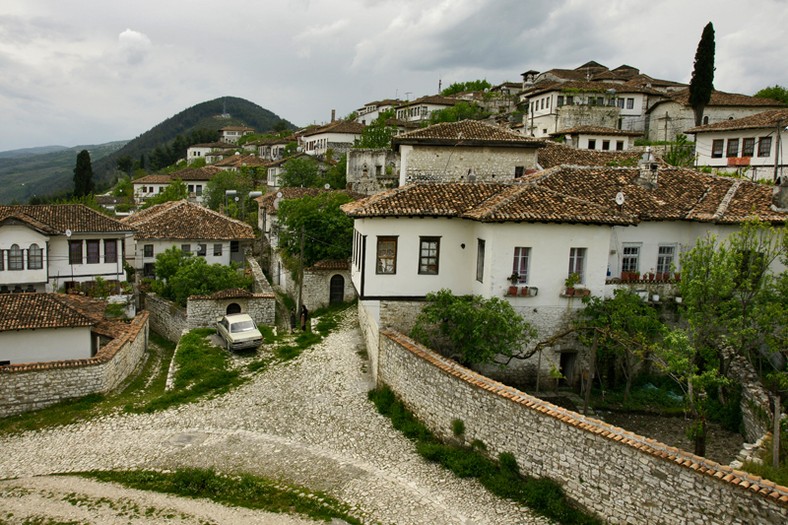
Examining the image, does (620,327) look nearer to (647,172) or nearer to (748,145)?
(647,172)

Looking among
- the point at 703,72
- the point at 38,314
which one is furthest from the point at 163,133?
the point at 38,314

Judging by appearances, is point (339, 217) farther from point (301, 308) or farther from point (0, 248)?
point (0, 248)

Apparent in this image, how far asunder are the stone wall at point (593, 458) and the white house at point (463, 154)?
1038 cm

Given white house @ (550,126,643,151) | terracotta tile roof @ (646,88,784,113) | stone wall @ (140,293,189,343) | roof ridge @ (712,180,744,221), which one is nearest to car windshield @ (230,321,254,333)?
stone wall @ (140,293,189,343)

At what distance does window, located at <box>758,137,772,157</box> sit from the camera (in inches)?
1250

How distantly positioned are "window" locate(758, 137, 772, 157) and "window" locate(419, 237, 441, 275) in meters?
23.4

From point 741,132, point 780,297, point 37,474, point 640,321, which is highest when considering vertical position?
point 741,132

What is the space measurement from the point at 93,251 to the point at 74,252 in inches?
35.7

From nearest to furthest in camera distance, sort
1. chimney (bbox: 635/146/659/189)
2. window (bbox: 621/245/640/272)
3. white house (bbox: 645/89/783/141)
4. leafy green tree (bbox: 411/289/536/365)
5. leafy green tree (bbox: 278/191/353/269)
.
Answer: leafy green tree (bbox: 411/289/536/365) → window (bbox: 621/245/640/272) → chimney (bbox: 635/146/659/189) → leafy green tree (bbox: 278/191/353/269) → white house (bbox: 645/89/783/141)

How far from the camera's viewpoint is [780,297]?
14398mm

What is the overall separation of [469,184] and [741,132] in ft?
72.3

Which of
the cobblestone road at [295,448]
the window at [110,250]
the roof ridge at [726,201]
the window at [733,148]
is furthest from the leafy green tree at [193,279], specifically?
the window at [733,148]

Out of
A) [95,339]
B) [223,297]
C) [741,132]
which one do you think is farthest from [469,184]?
[741,132]

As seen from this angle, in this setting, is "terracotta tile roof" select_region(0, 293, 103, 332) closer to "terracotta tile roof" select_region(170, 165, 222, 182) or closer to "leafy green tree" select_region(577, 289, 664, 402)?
"leafy green tree" select_region(577, 289, 664, 402)
